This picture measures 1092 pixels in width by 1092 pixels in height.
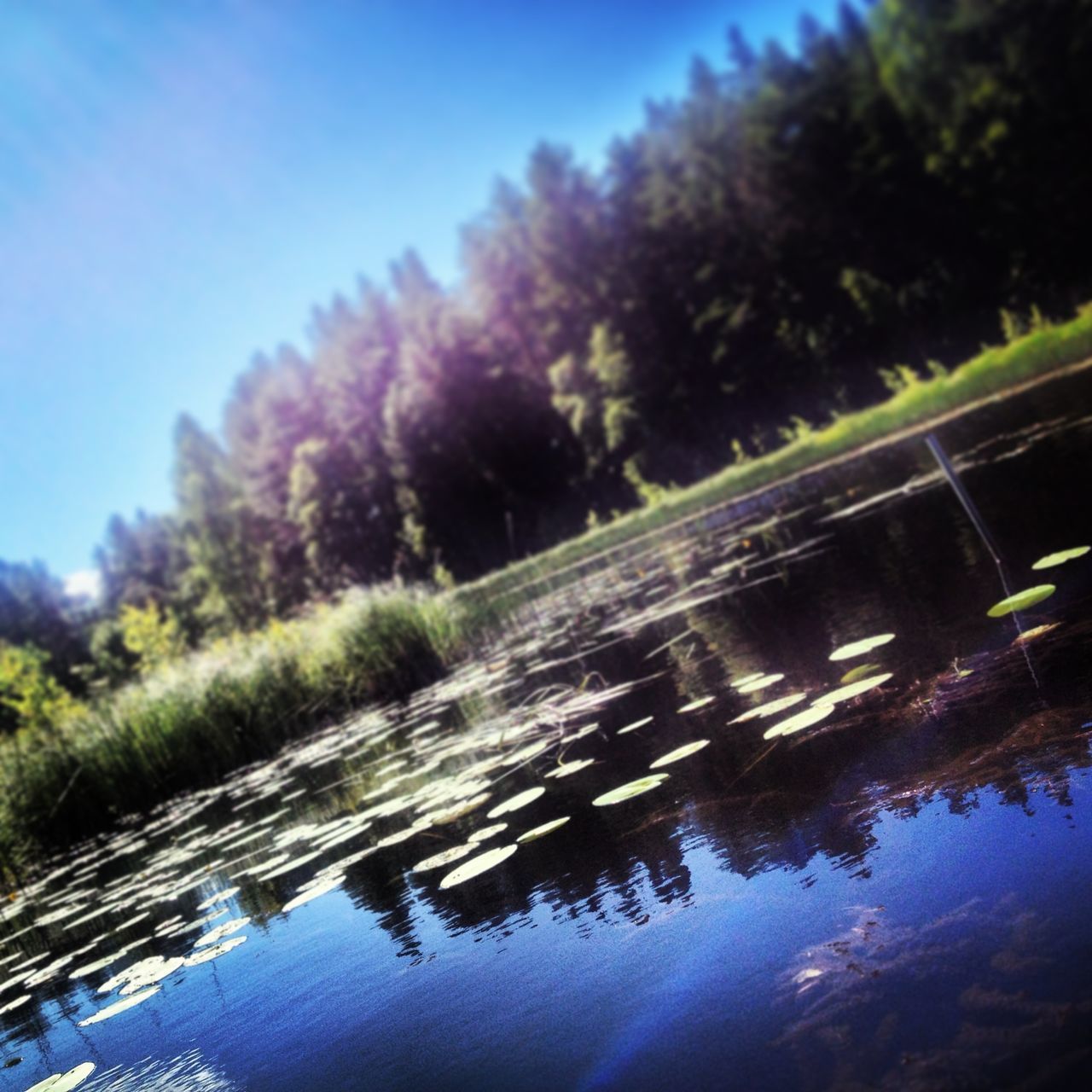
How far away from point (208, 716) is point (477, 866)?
24.0 ft

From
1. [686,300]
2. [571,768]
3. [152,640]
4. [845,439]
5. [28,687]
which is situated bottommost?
[571,768]

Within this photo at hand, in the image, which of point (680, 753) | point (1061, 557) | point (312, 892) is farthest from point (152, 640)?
point (1061, 557)

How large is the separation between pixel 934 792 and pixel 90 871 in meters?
5.99

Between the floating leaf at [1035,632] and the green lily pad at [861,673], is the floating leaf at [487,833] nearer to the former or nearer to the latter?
the green lily pad at [861,673]

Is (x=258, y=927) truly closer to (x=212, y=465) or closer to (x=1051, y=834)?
(x=1051, y=834)

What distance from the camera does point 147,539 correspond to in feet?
184

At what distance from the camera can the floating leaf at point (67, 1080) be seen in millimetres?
2066

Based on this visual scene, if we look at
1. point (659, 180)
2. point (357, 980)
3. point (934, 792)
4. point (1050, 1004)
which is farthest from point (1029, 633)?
point (659, 180)

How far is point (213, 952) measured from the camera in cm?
278

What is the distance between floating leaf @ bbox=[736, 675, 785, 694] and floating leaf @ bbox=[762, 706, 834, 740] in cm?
56

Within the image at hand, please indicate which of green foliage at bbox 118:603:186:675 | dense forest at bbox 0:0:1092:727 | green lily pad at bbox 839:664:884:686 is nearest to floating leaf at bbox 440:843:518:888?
green lily pad at bbox 839:664:884:686

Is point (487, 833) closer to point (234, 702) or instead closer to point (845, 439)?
point (234, 702)

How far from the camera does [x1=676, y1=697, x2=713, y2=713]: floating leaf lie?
10.9 feet

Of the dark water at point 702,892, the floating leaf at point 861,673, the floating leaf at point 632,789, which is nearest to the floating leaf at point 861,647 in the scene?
the dark water at point 702,892
